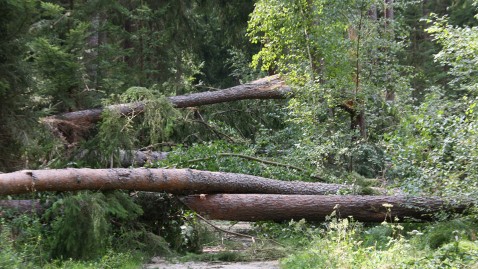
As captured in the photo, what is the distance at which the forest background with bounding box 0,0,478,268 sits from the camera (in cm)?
865

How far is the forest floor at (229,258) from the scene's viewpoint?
9.43 m

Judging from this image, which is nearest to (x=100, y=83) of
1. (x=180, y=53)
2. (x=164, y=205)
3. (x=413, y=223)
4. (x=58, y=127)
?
(x=58, y=127)

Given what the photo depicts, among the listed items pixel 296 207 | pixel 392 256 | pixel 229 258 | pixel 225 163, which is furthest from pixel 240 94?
pixel 392 256

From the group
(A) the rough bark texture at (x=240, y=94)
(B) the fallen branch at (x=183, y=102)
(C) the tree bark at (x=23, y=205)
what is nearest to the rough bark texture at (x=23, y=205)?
(C) the tree bark at (x=23, y=205)

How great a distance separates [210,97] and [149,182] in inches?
235

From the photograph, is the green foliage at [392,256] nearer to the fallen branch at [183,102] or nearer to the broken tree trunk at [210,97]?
the fallen branch at [183,102]

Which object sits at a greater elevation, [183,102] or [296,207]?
[183,102]

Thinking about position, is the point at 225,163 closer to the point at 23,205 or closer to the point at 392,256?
the point at 23,205

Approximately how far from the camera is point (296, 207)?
35.4 feet

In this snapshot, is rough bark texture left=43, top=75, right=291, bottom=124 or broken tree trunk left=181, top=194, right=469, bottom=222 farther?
rough bark texture left=43, top=75, right=291, bottom=124

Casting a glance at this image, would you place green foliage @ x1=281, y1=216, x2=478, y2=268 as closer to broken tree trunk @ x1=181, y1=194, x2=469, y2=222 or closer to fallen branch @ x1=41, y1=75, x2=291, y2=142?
broken tree trunk @ x1=181, y1=194, x2=469, y2=222

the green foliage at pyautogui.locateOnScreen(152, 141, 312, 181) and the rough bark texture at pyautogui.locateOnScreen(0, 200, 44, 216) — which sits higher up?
the green foliage at pyautogui.locateOnScreen(152, 141, 312, 181)

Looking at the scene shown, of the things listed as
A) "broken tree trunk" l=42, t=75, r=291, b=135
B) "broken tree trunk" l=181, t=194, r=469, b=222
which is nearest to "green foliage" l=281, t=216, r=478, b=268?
"broken tree trunk" l=181, t=194, r=469, b=222

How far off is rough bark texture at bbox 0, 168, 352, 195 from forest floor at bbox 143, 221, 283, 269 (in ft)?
3.27
